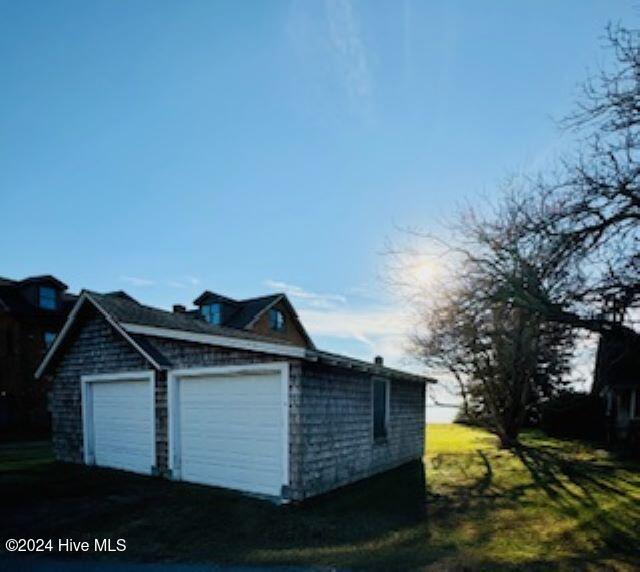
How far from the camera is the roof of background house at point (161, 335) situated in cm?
853

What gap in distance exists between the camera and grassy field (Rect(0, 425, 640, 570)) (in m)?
5.74

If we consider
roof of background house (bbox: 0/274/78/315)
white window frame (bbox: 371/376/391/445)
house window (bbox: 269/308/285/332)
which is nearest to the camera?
white window frame (bbox: 371/376/391/445)

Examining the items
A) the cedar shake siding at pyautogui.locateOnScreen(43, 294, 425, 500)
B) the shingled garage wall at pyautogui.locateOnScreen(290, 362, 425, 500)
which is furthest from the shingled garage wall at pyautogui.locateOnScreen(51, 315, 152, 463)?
the shingled garage wall at pyautogui.locateOnScreen(290, 362, 425, 500)

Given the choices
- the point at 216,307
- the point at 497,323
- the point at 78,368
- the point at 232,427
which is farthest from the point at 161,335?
the point at 216,307

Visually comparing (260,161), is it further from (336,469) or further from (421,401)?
(421,401)

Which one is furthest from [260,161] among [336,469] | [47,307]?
[47,307]

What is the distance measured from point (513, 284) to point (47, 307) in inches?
984

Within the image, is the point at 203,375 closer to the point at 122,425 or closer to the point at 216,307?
the point at 122,425

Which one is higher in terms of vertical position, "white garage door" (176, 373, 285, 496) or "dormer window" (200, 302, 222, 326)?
"dormer window" (200, 302, 222, 326)

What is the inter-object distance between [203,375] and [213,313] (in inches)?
669

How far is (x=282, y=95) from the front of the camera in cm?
975

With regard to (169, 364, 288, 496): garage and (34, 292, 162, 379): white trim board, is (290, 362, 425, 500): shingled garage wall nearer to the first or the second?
(169, 364, 288, 496): garage

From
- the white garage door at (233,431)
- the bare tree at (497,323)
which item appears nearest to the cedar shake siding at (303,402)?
the white garage door at (233,431)

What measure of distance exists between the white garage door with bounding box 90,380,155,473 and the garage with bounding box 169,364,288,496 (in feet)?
3.89
